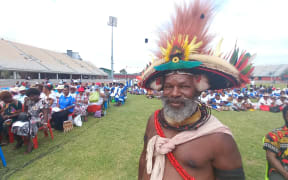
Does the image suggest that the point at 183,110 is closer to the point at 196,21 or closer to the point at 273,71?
the point at 196,21

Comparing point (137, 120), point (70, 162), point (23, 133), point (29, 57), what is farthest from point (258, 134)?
point (29, 57)

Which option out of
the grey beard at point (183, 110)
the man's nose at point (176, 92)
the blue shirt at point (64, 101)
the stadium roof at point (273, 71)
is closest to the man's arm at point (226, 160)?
the grey beard at point (183, 110)

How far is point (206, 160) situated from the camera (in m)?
1.22

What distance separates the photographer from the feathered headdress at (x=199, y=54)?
53.5 inches

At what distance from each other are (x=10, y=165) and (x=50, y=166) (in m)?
0.98

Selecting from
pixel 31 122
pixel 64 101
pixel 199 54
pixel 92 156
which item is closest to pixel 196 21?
pixel 199 54

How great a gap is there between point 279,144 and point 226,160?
5.04 feet

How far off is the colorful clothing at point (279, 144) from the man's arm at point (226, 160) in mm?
1364

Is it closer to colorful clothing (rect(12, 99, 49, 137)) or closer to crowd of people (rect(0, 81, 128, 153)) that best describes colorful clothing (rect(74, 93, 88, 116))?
crowd of people (rect(0, 81, 128, 153))

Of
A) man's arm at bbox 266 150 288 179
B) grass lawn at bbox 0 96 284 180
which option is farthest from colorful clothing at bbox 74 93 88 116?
man's arm at bbox 266 150 288 179

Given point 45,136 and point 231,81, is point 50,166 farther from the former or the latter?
point 231,81

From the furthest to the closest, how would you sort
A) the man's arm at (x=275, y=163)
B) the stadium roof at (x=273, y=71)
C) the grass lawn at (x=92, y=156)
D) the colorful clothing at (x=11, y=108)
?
the stadium roof at (x=273, y=71) < the colorful clothing at (x=11, y=108) < the grass lawn at (x=92, y=156) < the man's arm at (x=275, y=163)

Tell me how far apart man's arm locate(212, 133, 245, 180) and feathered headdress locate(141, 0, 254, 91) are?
55cm

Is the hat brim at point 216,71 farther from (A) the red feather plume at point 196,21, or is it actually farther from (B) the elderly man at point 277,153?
(B) the elderly man at point 277,153
